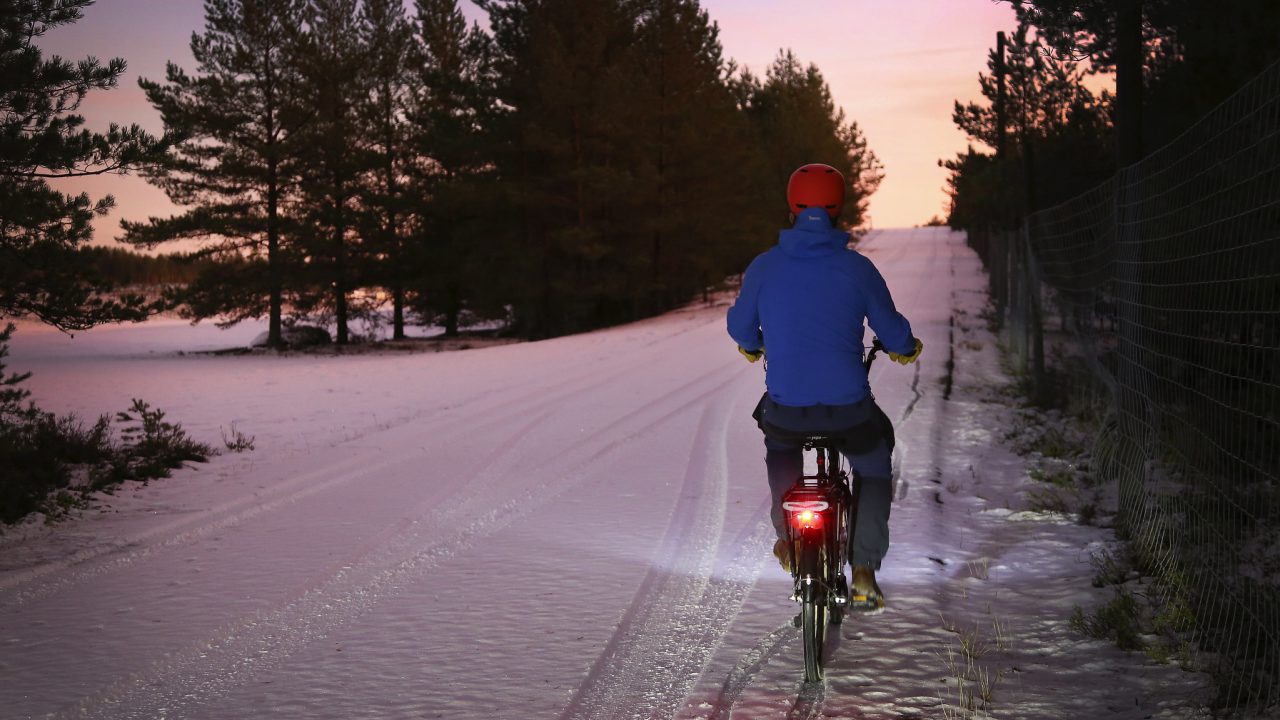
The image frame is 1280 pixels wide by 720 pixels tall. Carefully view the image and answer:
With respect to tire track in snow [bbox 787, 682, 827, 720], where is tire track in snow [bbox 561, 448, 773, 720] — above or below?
above

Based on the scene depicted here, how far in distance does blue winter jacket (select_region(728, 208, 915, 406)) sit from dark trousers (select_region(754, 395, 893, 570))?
63 mm

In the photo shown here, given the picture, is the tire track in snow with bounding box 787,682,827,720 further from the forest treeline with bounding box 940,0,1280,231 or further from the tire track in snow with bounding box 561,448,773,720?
the forest treeline with bounding box 940,0,1280,231

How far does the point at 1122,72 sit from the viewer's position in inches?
413

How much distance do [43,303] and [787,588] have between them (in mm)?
7404

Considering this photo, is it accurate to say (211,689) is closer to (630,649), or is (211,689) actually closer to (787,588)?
(630,649)

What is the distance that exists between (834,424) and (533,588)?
2.48 metres

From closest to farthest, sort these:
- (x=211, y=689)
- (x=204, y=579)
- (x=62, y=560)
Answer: (x=211, y=689) < (x=204, y=579) < (x=62, y=560)

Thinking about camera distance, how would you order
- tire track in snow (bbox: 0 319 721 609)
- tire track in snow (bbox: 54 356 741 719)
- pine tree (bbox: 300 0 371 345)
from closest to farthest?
tire track in snow (bbox: 54 356 741 719), tire track in snow (bbox: 0 319 721 609), pine tree (bbox: 300 0 371 345)

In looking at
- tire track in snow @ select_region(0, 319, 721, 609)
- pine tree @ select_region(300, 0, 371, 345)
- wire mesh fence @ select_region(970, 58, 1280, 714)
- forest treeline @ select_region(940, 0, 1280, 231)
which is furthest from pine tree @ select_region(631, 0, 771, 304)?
wire mesh fence @ select_region(970, 58, 1280, 714)

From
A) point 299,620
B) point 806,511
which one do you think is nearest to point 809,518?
point 806,511

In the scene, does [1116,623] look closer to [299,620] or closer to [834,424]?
[834,424]

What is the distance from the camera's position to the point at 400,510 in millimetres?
8547

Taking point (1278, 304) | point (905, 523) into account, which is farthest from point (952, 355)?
point (905, 523)

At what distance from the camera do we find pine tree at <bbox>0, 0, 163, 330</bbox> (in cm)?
904
